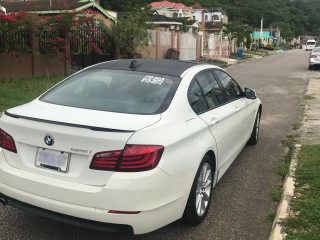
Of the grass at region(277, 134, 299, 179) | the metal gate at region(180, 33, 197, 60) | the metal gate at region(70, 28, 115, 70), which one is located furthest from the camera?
the metal gate at region(180, 33, 197, 60)

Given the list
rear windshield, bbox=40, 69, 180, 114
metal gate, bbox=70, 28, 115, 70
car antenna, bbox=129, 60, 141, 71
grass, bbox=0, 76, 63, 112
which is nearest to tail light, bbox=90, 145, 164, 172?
rear windshield, bbox=40, 69, 180, 114

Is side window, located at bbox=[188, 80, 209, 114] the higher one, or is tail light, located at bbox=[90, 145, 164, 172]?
side window, located at bbox=[188, 80, 209, 114]

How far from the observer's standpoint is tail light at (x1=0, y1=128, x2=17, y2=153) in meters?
3.35

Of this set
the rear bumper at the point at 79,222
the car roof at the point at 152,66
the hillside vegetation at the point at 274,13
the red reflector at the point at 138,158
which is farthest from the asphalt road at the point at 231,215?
the hillside vegetation at the point at 274,13

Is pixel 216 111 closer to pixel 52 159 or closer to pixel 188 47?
pixel 52 159

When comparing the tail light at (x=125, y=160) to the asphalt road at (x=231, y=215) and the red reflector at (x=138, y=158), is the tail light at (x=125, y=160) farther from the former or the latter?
the asphalt road at (x=231, y=215)

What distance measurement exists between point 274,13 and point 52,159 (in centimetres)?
13507

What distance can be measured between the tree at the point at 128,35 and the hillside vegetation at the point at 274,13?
52683mm

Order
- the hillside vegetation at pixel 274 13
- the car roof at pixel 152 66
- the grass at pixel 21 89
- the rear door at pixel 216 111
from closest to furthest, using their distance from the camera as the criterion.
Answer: the rear door at pixel 216 111
the car roof at pixel 152 66
the grass at pixel 21 89
the hillside vegetation at pixel 274 13

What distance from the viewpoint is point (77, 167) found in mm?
3082

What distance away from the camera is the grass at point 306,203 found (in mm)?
3598

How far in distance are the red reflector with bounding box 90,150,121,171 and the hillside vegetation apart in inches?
2704

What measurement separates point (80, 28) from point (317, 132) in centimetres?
1044

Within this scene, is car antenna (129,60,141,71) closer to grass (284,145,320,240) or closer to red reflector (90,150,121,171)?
red reflector (90,150,121,171)
